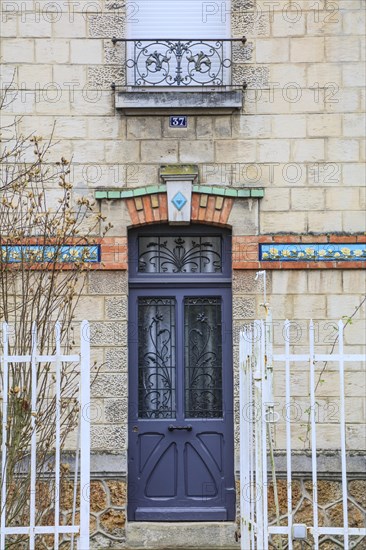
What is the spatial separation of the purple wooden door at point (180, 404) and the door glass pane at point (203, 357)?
1 centimetres

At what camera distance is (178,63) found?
1016 centimetres

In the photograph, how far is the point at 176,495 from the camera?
32.8ft

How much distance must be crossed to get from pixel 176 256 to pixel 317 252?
1482mm

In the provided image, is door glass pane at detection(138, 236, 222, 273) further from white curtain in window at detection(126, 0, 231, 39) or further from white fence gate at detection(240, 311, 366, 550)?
white fence gate at detection(240, 311, 366, 550)

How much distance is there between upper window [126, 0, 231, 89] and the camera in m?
10.2

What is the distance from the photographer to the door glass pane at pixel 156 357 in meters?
10.1

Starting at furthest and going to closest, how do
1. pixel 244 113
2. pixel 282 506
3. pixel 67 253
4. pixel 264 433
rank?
pixel 244 113
pixel 67 253
pixel 282 506
pixel 264 433

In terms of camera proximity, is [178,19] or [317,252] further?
[178,19]

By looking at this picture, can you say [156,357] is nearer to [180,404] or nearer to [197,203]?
[180,404]

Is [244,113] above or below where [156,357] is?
above

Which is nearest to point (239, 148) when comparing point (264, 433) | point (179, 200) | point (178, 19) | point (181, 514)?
point (179, 200)

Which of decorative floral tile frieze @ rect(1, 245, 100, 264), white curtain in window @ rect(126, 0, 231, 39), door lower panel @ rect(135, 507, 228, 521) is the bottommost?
door lower panel @ rect(135, 507, 228, 521)

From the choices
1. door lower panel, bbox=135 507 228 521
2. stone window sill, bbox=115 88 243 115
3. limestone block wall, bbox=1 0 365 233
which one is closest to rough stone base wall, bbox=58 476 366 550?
door lower panel, bbox=135 507 228 521

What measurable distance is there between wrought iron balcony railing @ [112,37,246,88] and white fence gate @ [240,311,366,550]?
340cm
